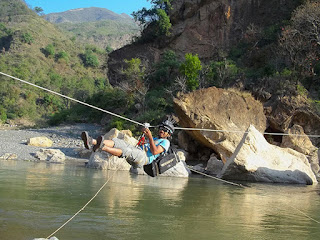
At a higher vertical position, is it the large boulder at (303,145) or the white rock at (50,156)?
the large boulder at (303,145)

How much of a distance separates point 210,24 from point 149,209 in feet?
117

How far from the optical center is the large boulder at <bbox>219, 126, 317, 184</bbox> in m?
16.2

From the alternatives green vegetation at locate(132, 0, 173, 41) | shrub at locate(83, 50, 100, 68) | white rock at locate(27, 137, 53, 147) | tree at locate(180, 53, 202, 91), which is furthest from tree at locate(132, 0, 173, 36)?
shrub at locate(83, 50, 100, 68)

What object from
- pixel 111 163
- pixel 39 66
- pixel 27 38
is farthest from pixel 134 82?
pixel 27 38

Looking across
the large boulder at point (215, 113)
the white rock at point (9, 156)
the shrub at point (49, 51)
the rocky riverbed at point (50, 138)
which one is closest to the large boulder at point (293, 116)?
the large boulder at point (215, 113)

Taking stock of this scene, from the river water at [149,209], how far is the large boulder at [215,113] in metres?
6.34

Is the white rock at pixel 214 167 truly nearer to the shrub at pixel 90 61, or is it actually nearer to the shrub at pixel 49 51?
the shrub at pixel 49 51

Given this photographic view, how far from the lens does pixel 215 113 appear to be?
70.7ft

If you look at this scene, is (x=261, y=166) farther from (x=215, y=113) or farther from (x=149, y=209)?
(x=149, y=209)

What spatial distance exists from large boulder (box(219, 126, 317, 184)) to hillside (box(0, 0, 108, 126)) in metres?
41.7

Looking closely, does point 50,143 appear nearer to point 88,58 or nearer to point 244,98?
point 244,98

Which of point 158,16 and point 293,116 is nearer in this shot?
point 293,116

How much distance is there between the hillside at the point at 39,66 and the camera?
60.7 metres

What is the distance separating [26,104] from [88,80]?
20.6m
